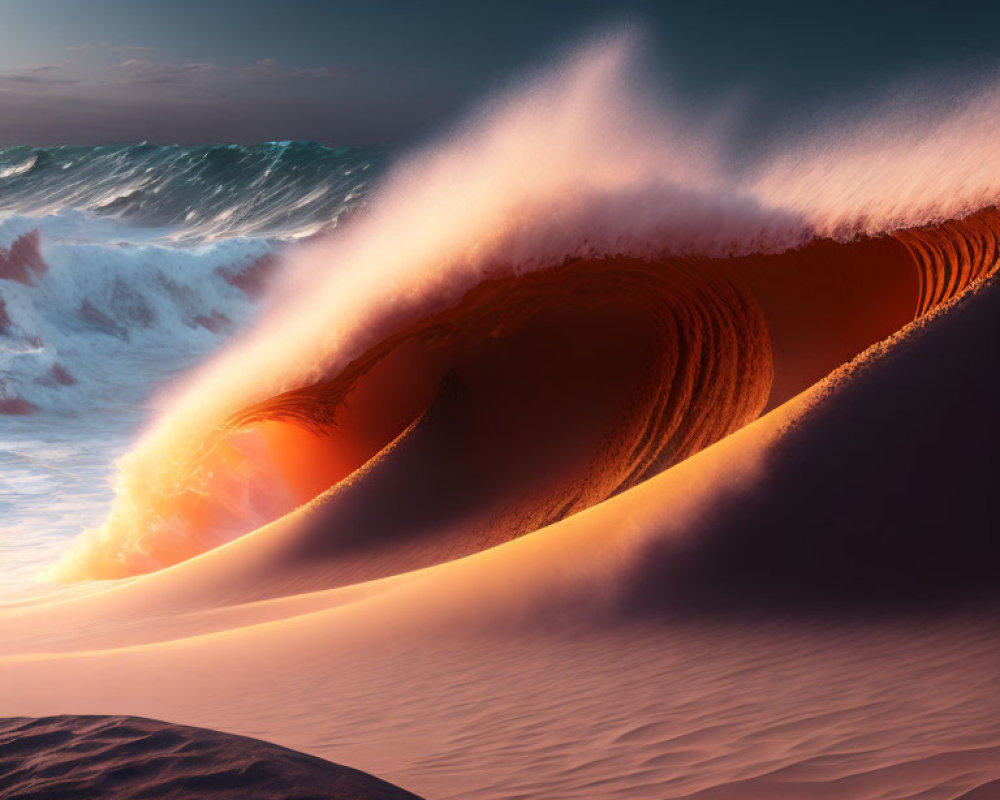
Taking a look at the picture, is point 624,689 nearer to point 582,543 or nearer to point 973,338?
point 582,543

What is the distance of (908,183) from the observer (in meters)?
5.68

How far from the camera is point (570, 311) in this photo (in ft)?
21.8

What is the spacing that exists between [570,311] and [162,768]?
4.70 meters

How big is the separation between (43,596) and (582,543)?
4.93 metres

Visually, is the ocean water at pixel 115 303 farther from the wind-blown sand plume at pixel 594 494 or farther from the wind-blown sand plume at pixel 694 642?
the wind-blown sand plume at pixel 694 642

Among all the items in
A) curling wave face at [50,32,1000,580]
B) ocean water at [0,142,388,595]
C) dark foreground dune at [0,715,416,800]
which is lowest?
dark foreground dune at [0,715,416,800]

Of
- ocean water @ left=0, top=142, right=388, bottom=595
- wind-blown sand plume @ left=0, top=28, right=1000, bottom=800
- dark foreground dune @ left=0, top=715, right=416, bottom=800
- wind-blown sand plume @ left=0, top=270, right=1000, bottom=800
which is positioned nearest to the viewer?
dark foreground dune @ left=0, top=715, right=416, bottom=800

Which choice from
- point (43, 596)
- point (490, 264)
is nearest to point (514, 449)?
point (490, 264)

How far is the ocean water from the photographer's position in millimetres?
13133

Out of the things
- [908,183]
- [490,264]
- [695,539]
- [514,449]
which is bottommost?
[695,539]

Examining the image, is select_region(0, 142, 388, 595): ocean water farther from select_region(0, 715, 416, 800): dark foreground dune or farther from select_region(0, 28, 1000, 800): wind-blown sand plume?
select_region(0, 715, 416, 800): dark foreground dune

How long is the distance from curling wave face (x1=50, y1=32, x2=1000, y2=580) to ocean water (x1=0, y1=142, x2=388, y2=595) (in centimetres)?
365

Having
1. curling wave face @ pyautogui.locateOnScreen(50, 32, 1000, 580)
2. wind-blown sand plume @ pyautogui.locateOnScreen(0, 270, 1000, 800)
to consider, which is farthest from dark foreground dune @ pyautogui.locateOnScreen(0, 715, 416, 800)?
curling wave face @ pyautogui.locateOnScreen(50, 32, 1000, 580)

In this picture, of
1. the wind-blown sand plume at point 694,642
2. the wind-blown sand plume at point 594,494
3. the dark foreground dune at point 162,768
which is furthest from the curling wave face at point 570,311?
the dark foreground dune at point 162,768
